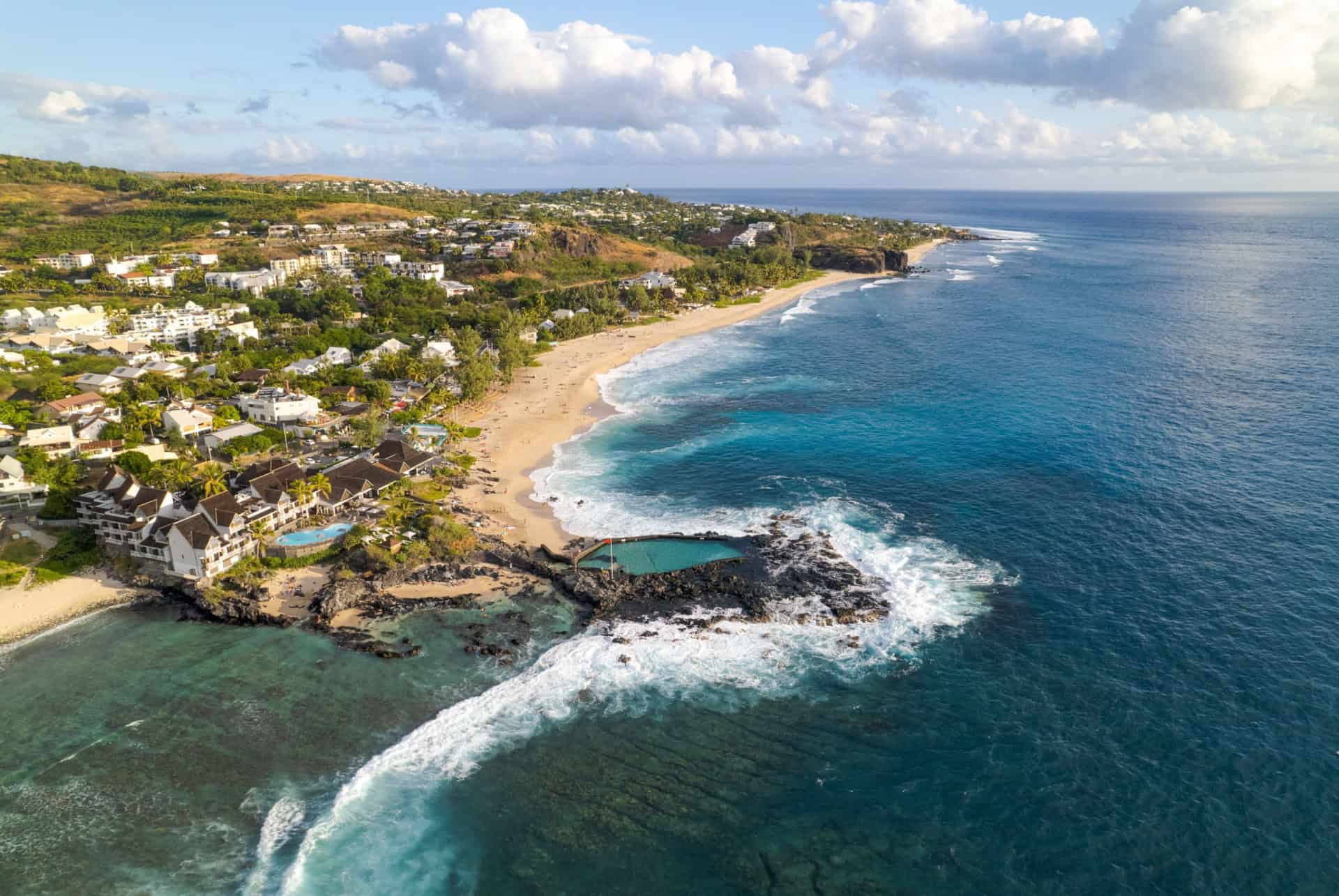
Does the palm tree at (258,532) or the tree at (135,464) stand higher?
the tree at (135,464)

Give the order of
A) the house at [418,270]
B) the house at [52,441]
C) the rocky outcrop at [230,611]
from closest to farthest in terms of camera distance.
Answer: the rocky outcrop at [230,611] < the house at [52,441] < the house at [418,270]

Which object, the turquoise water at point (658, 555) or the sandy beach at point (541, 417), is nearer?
the turquoise water at point (658, 555)

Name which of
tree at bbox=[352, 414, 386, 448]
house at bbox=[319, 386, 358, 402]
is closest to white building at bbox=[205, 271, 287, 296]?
house at bbox=[319, 386, 358, 402]

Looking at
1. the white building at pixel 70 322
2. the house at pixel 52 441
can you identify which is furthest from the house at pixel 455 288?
the house at pixel 52 441

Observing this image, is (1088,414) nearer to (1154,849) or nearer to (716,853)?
(1154,849)

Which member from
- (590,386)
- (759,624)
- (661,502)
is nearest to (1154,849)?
(759,624)

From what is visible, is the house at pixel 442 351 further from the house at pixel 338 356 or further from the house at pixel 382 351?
the house at pixel 338 356

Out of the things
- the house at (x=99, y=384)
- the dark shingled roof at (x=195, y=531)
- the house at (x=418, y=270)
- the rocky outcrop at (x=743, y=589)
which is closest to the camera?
the rocky outcrop at (x=743, y=589)
